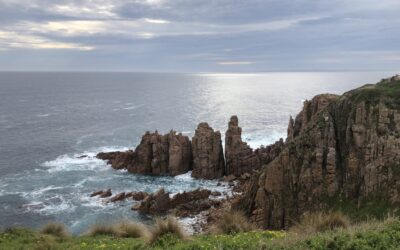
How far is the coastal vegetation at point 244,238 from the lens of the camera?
50.3 feet

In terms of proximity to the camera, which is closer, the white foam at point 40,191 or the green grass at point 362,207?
the green grass at point 362,207

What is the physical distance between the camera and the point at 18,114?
140625mm

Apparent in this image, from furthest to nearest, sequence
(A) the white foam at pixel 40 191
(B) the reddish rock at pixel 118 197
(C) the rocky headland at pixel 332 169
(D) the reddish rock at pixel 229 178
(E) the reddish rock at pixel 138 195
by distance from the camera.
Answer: (D) the reddish rock at pixel 229 178 → (A) the white foam at pixel 40 191 → (E) the reddish rock at pixel 138 195 → (B) the reddish rock at pixel 118 197 → (C) the rocky headland at pixel 332 169

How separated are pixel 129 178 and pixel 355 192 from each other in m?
41.0

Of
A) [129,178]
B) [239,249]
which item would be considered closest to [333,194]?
[239,249]

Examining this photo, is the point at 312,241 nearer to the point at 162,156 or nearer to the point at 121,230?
the point at 121,230

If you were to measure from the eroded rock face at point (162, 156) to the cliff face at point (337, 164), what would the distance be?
86.1ft

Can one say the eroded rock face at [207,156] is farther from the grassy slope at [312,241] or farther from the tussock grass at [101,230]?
the grassy slope at [312,241]

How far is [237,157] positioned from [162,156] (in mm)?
13956

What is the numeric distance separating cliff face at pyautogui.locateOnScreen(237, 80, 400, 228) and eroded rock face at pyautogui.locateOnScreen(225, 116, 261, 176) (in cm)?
2287

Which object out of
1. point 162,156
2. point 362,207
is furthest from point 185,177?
point 362,207

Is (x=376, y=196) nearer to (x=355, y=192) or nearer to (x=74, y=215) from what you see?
(x=355, y=192)

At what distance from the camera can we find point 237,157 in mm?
73625

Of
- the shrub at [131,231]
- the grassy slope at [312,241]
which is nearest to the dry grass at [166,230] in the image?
the grassy slope at [312,241]
